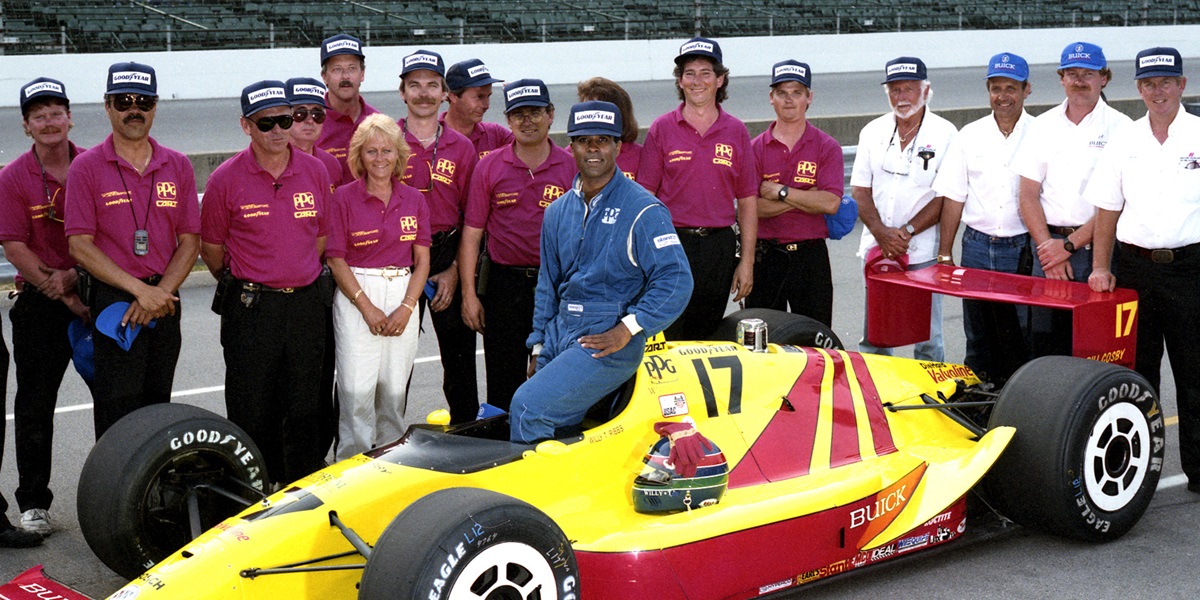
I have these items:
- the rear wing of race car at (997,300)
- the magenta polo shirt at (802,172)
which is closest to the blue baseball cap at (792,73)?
the magenta polo shirt at (802,172)

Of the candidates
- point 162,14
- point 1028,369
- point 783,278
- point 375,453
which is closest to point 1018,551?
point 1028,369

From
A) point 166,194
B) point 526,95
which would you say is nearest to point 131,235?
point 166,194

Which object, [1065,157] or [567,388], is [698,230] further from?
[567,388]

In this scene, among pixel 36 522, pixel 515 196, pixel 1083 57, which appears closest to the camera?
pixel 36 522

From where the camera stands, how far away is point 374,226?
22.3 feet

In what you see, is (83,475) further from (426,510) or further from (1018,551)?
(1018,551)

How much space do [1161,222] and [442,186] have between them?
3774mm

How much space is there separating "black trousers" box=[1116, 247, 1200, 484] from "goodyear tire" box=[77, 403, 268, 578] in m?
4.47

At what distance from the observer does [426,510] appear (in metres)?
4.46

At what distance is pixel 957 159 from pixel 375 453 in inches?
161

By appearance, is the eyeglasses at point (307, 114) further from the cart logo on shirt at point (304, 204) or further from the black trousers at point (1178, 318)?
the black trousers at point (1178, 318)

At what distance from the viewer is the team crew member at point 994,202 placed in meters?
7.47

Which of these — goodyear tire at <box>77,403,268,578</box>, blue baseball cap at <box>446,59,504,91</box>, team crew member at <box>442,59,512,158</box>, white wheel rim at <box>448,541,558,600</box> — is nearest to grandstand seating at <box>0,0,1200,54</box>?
team crew member at <box>442,59,512,158</box>

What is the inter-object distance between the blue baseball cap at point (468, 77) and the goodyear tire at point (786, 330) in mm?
1958
